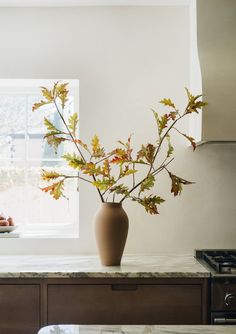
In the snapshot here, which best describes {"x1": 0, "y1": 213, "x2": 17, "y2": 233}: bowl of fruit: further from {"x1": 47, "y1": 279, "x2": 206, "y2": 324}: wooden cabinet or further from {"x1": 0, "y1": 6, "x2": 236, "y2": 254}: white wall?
{"x1": 47, "y1": 279, "x2": 206, "y2": 324}: wooden cabinet

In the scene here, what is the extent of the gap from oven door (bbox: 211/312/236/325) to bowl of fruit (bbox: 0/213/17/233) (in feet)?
4.29

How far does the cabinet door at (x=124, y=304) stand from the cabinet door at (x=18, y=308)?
0.07 meters

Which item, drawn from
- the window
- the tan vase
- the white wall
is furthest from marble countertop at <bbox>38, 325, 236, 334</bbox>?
the window

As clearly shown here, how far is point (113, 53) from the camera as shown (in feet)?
8.73

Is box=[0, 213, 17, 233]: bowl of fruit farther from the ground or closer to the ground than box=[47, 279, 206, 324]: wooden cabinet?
farther from the ground

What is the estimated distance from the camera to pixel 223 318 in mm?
2016

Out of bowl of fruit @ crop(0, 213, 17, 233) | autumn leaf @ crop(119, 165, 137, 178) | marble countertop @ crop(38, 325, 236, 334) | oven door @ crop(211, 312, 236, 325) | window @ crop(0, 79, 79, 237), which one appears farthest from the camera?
window @ crop(0, 79, 79, 237)

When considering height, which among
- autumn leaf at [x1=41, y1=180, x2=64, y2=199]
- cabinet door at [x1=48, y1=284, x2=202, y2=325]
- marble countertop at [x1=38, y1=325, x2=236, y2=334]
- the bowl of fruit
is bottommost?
cabinet door at [x1=48, y1=284, x2=202, y2=325]

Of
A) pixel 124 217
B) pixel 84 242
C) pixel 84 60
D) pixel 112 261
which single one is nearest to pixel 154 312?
pixel 112 261

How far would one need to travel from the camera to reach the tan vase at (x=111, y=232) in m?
2.21

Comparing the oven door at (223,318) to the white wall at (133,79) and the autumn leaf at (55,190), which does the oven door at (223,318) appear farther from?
the autumn leaf at (55,190)

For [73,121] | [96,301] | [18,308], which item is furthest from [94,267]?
[73,121]

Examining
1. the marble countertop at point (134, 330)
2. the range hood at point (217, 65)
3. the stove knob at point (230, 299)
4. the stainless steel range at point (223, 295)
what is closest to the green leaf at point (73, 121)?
the range hood at point (217, 65)

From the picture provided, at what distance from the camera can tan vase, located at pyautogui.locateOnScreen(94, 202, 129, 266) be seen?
2.21 metres
